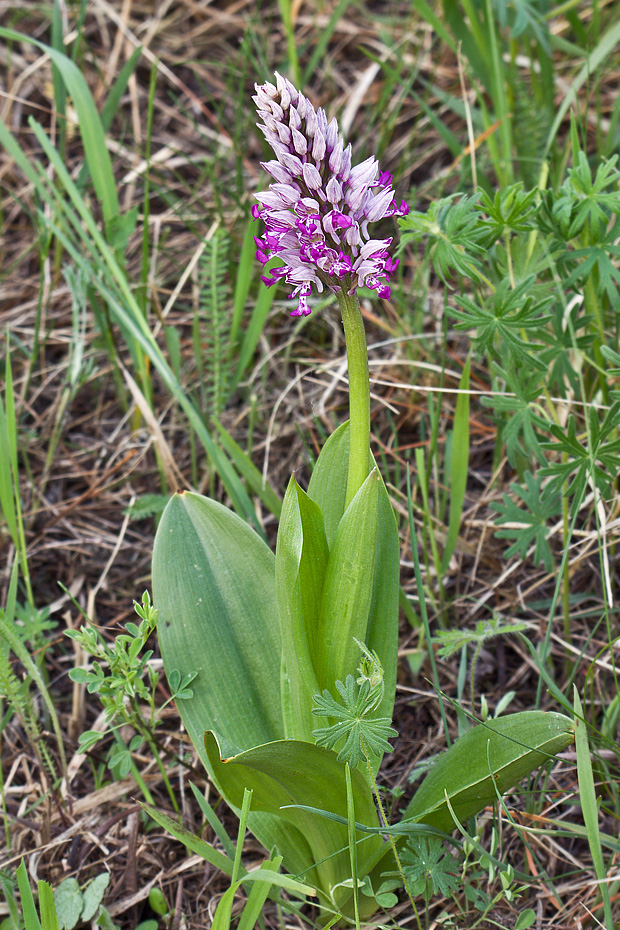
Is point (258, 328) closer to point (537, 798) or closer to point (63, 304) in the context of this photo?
point (63, 304)

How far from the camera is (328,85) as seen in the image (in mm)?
3674

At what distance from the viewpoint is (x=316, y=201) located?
1.32 m

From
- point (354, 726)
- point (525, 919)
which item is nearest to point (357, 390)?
point (354, 726)

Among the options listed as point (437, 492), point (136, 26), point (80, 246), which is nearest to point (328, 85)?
point (136, 26)

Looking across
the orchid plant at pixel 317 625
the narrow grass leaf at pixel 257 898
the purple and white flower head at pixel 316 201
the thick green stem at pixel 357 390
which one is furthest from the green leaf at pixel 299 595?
the purple and white flower head at pixel 316 201

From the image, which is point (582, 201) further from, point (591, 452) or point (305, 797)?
point (305, 797)

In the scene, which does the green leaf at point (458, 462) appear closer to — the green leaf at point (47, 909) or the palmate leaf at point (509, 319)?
the palmate leaf at point (509, 319)

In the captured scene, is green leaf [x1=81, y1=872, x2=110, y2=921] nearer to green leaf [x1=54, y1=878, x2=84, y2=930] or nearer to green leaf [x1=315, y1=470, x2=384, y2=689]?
green leaf [x1=54, y1=878, x2=84, y2=930]

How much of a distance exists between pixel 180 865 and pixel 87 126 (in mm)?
2314

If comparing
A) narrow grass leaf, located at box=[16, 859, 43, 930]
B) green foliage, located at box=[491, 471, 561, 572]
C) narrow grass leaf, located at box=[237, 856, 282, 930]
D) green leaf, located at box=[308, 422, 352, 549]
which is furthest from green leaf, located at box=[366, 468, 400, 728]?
narrow grass leaf, located at box=[16, 859, 43, 930]

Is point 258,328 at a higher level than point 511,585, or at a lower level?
higher

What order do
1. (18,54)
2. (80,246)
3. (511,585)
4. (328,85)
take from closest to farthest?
(511,585), (80,246), (328,85), (18,54)

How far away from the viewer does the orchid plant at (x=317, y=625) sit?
4.40 ft

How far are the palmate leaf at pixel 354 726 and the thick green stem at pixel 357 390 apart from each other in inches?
14.1
